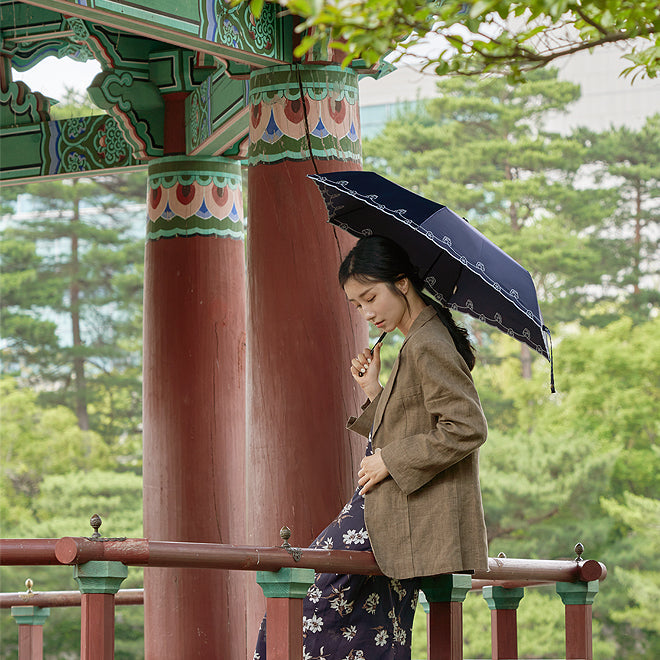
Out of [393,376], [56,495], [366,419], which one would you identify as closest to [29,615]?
[366,419]

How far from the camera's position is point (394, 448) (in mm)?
3158

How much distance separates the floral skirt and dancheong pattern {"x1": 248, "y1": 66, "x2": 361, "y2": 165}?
158 cm

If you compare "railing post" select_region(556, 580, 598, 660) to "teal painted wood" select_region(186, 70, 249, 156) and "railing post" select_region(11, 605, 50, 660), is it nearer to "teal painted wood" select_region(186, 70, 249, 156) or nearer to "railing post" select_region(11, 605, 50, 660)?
"railing post" select_region(11, 605, 50, 660)

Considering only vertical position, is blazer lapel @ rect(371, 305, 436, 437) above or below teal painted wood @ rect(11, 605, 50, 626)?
above

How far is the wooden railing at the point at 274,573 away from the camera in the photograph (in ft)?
8.29

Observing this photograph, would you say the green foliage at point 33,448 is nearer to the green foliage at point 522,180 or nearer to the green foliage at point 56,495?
the green foliage at point 56,495

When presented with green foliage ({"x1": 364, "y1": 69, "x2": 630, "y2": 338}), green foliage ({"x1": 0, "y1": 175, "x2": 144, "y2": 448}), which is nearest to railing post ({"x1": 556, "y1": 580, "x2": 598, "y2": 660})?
green foliage ({"x1": 364, "y1": 69, "x2": 630, "y2": 338})

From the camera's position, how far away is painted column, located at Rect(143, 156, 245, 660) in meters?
5.25

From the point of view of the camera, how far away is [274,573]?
113 inches

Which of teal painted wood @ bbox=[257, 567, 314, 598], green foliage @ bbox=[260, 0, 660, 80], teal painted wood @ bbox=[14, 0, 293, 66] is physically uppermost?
teal painted wood @ bbox=[14, 0, 293, 66]

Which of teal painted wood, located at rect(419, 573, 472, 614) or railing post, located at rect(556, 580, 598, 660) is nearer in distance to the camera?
teal painted wood, located at rect(419, 573, 472, 614)

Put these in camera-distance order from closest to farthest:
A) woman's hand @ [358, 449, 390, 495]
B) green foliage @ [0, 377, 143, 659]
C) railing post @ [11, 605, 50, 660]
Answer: woman's hand @ [358, 449, 390, 495] → railing post @ [11, 605, 50, 660] → green foliage @ [0, 377, 143, 659]

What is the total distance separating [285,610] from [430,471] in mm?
542

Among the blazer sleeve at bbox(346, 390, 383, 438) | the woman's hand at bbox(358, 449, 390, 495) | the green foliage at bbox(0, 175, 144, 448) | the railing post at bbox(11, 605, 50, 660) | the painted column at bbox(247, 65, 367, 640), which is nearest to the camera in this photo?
the woman's hand at bbox(358, 449, 390, 495)
